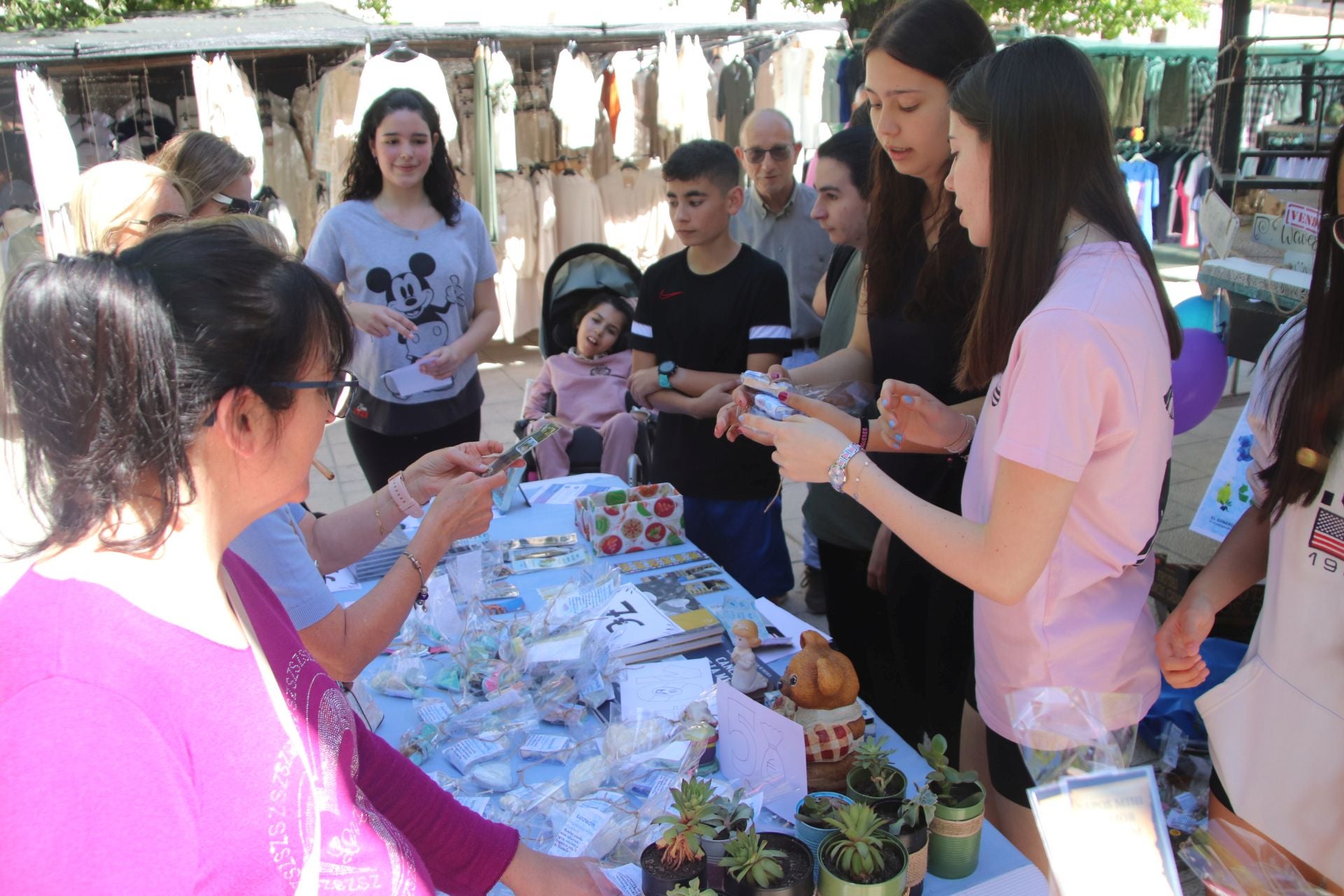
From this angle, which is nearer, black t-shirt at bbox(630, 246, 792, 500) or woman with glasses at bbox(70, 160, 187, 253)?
woman with glasses at bbox(70, 160, 187, 253)

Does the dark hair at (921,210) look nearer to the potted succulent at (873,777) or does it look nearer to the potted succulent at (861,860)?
the potted succulent at (873,777)

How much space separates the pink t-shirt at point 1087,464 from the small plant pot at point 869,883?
9.4 inches

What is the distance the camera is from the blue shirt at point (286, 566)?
1571mm

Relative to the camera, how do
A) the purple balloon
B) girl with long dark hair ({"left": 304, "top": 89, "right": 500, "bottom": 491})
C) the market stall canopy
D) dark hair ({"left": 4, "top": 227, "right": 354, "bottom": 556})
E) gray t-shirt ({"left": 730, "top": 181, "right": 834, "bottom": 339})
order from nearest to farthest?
dark hair ({"left": 4, "top": 227, "right": 354, "bottom": 556}) → the purple balloon → girl with long dark hair ({"left": 304, "top": 89, "right": 500, "bottom": 491}) → gray t-shirt ({"left": 730, "top": 181, "right": 834, "bottom": 339}) → the market stall canopy

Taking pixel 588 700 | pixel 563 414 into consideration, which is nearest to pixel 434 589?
pixel 588 700

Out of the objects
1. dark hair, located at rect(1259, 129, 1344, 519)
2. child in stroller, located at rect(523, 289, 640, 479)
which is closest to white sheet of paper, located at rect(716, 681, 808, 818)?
dark hair, located at rect(1259, 129, 1344, 519)

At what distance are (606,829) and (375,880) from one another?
1.62ft

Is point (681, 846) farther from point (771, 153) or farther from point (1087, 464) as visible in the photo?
point (771, 153)

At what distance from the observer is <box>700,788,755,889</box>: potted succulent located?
1274 mm

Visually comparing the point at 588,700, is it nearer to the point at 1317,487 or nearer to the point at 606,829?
the point at 606,829

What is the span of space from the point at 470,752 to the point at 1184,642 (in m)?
1.32

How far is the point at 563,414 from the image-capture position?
15.3ft

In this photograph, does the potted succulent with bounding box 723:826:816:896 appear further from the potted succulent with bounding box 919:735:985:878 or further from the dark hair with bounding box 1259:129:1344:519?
the dark hair with bounding box 1259:129:1344:519

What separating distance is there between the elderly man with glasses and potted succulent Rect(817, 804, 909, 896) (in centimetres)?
288
